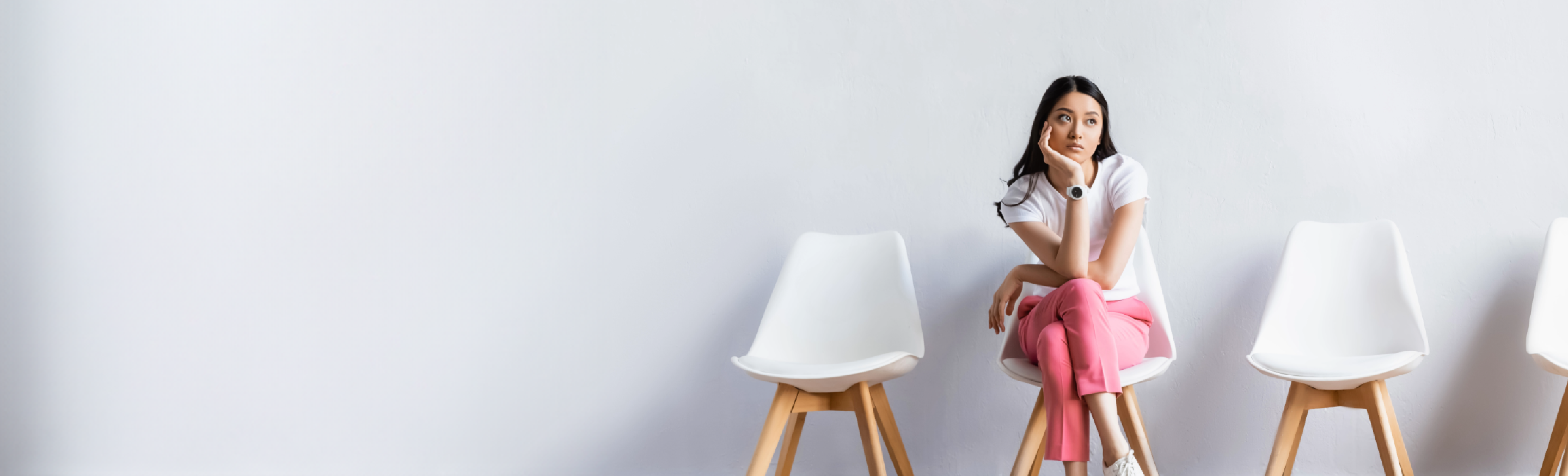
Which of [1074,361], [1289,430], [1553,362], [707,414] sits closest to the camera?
[1074,361]

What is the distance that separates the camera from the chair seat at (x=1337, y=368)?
1603 millimetres

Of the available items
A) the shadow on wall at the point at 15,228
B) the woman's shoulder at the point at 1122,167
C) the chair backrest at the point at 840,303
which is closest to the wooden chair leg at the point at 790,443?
the chair backrest at the point at 840,303

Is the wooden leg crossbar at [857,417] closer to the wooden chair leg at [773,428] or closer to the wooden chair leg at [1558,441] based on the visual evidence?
the wooden chair leg at [773,428]

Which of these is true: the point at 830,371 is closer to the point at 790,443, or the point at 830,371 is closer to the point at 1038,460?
the point at 790,443

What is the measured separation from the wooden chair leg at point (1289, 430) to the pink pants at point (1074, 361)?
492 millimetres

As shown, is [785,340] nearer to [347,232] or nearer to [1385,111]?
[347,232]

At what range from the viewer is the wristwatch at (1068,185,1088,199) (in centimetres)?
164

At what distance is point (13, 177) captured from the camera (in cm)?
241

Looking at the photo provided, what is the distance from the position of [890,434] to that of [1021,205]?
581 millimetres

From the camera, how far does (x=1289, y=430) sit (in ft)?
5.67

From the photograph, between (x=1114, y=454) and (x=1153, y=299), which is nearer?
(x=1114, y=454)

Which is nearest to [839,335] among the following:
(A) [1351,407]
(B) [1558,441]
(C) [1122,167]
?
(C) [1122,167]

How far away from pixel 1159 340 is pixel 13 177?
310 centimetres

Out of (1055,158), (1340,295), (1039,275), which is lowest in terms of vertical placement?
(1340,295)
